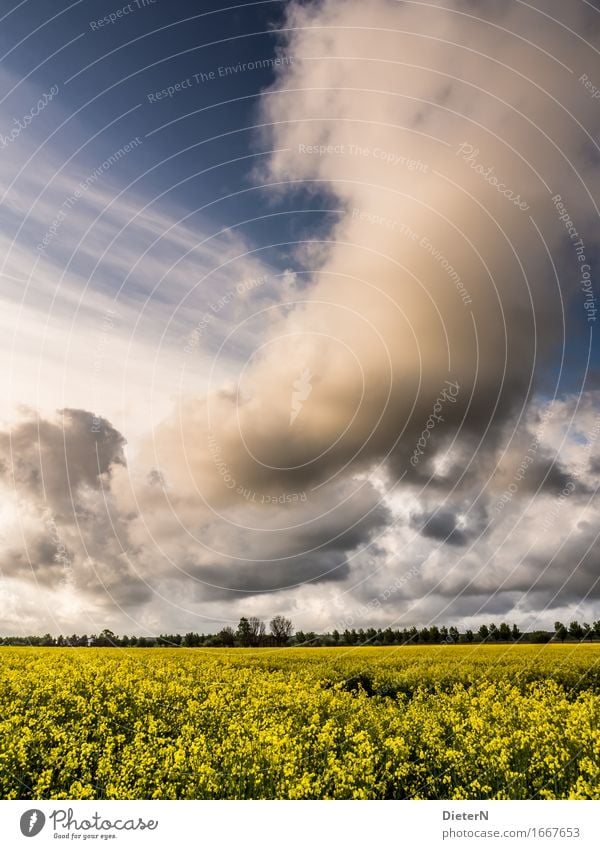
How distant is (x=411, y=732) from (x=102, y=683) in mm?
9772

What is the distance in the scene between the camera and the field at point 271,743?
29.0 ft

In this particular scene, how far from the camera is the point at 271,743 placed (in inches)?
393

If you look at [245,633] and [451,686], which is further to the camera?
[245,633]

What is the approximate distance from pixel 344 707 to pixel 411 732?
2147mm

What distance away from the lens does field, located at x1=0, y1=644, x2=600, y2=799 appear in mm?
8852
